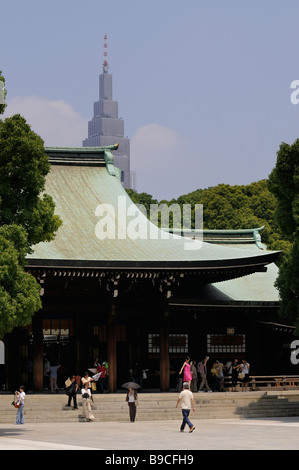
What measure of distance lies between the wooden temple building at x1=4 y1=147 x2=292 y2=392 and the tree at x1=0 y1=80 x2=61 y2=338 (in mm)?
7308

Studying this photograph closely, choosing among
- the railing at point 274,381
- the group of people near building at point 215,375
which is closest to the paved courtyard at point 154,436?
the group of people near building at point 215,375

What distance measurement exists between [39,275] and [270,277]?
15.3 metres

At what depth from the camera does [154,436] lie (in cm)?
2586

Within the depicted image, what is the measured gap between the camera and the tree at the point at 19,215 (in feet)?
87.1

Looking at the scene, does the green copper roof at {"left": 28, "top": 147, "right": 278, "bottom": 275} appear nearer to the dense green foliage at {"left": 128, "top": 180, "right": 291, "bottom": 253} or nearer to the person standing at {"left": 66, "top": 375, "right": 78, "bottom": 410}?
the person standing at {"left": 66, "top": 375, "right": 78, "bottom": 410}

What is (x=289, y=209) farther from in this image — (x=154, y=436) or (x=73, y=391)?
(x=154, y=436)

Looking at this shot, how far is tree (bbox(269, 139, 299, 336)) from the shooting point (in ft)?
109

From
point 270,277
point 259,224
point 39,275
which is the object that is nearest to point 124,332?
point 39,275

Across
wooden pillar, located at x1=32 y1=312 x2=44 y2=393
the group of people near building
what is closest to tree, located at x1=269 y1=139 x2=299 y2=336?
the group of people near building

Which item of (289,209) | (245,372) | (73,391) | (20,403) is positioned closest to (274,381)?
(245,372)

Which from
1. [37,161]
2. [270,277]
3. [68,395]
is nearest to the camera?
[37,161]

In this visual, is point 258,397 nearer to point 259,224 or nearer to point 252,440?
point 252,440

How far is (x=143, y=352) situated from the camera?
41.9m

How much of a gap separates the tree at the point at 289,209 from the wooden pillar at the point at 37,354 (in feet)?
31.3
